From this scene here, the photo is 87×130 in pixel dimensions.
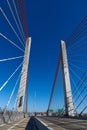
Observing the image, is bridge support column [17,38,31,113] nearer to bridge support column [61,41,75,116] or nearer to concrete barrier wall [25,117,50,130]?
bridge support column [61,41,75,116]

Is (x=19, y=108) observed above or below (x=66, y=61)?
below

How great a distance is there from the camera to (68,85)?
42.5 metres

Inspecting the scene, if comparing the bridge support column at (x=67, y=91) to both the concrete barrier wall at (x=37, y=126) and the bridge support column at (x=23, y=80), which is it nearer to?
the bridge support column at (x=23, y=80)

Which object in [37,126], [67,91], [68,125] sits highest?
[67,91]

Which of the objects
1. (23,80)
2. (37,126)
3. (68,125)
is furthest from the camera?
(23,80)

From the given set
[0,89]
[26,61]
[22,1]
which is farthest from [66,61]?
[0,89]

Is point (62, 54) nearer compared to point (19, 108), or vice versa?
point (19, 108)

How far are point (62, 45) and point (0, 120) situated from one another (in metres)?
28.2

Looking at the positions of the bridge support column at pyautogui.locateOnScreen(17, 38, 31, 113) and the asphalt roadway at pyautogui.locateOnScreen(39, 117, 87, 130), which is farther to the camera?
the bridge support column at pyautogui.locateOnScreen(17, 38, 31, 113)

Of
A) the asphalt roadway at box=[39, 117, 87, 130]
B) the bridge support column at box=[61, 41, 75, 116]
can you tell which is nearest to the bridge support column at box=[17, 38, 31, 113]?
the bridge support column at box=[61, 41, 75, 116]

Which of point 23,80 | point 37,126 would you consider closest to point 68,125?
point 37,126

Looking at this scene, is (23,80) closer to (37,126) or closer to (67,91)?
(67,91)

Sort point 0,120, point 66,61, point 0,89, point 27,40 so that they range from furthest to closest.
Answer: point 66,61 → point 27,40 → point 0,120 → point 0,89

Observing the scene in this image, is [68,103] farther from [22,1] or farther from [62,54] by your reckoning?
[22,1]
